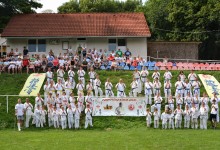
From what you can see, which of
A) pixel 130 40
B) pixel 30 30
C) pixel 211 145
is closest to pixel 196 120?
pixel 211 145

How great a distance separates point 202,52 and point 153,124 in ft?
83.5

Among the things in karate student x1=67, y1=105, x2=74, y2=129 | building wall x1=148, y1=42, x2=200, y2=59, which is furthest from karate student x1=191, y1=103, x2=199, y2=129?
building wall x1=148, y1=42, x2=200, y2=59

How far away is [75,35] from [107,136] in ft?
61.1

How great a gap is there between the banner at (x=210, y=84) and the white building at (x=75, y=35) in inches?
365

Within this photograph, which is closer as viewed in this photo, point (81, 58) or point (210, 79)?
point (210, 79)

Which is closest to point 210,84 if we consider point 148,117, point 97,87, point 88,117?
point 148,117

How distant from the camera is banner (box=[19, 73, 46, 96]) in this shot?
90.5ft

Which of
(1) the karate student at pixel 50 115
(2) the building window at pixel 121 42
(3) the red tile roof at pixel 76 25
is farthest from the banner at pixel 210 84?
(2) the building window at pixel 121 42

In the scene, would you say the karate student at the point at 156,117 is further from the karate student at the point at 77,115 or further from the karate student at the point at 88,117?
the karate student at the point at 77,115

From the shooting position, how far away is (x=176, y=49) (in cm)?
Result: 4153

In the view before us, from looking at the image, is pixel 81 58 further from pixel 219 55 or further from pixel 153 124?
pixel 219 55

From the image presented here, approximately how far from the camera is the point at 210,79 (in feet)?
96.5

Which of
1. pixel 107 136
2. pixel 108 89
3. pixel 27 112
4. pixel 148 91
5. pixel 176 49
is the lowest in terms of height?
pixel 107 136

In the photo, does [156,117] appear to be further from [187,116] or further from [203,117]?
[203,117]
